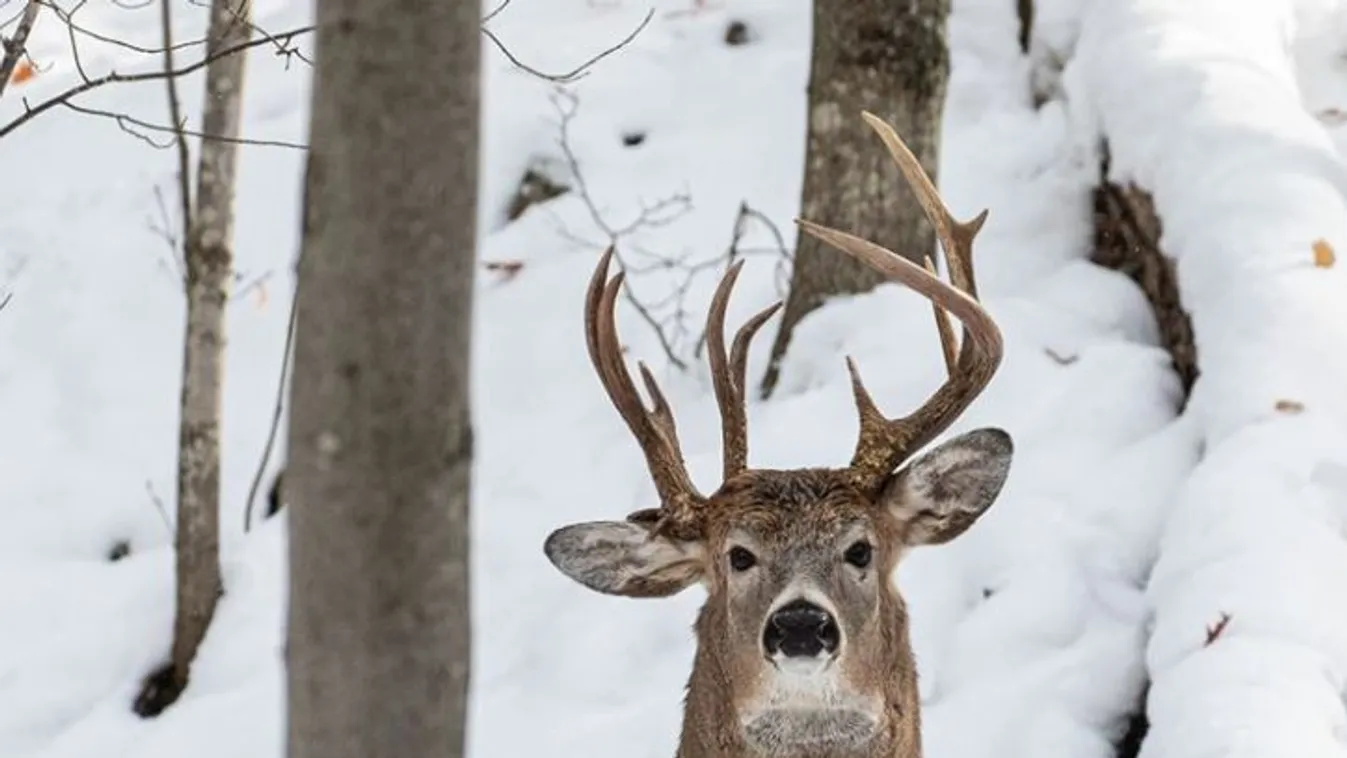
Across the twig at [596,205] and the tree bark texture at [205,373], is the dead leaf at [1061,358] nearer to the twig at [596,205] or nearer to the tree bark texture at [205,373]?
the twig at [596,205]

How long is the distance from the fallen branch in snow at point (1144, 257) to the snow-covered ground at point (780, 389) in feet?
0.24

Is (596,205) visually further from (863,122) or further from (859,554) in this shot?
(859,554)

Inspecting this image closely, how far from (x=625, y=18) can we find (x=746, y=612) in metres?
7.88

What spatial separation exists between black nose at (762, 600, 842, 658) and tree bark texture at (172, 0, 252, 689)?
3.75 m

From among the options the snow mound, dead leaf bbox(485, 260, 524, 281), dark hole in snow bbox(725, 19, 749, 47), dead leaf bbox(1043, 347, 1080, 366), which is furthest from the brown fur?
dark hole in snow bbox(725, 19, 749, 47)

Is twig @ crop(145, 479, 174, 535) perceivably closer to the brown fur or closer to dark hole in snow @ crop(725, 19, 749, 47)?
dark hole in snow @ crop(725, 19, 749, 47)

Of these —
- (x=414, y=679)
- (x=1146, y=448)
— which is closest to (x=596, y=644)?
(x=1146, y=448)

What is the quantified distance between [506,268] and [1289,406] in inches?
153

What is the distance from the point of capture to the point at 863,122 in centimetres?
849

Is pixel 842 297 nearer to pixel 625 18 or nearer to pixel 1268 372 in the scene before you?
pixel 1268 372

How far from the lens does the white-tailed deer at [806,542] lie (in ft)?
16.2

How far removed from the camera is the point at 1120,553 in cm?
726

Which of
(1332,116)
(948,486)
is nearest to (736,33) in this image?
(1332,116)

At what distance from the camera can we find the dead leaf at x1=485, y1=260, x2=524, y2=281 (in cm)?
1027
